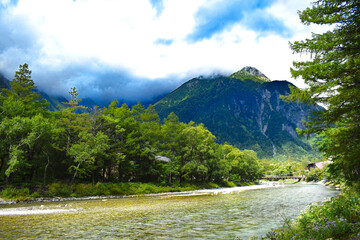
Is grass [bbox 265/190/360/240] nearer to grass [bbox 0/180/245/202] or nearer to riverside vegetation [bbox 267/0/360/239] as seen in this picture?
riverside vegetation [bbox 267/0/360/239]

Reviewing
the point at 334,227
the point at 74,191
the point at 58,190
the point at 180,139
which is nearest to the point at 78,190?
the point at 74,191

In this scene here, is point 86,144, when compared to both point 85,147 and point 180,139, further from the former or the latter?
point 180,139

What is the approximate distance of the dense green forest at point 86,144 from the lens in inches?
1469

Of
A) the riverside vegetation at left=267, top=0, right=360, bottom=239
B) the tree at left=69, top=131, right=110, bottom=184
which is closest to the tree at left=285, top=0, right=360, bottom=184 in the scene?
the riverside vegetation at left=267, top=0, right=360, bottom=239

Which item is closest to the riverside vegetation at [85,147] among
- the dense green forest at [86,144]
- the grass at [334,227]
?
the dense green forest at [86,144]

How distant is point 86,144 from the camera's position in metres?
41.7

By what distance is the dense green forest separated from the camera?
1469 inches

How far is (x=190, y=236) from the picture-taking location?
12.6m

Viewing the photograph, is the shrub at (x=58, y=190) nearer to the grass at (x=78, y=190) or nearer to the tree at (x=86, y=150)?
the grass at (x=78, y=190)

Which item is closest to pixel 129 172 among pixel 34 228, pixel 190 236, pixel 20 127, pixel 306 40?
pixel 20 127

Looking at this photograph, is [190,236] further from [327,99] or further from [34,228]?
[327,99]

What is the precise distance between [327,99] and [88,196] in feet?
127

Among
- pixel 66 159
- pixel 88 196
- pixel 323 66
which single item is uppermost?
pixel 323 66

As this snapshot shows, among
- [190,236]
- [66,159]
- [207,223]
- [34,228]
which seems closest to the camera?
[190,236]
